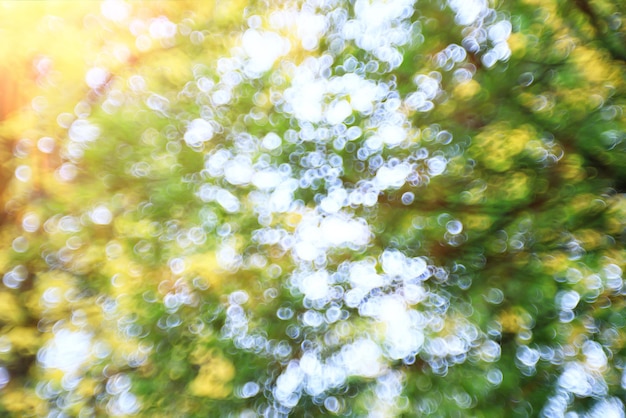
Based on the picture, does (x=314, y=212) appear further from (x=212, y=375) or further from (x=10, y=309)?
(x=10, y=309)

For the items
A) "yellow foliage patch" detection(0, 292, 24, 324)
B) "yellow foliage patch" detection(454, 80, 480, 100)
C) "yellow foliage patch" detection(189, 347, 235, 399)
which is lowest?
"yellow foliage patch" detection(189, 347, 235, 399)

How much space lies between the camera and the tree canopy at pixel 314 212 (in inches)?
151

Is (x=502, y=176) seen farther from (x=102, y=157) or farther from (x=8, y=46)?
(x=8, y=46)

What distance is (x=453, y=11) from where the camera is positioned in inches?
163

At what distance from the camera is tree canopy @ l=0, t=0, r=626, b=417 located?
12.6ft

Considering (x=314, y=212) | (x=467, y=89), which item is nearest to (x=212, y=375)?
(x=314, y=212)

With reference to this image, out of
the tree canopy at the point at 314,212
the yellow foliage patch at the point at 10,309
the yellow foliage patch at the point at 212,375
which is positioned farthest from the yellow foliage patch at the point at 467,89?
the yellow foliage patch at the point at 10,309

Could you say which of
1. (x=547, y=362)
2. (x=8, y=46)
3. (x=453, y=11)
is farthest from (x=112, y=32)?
(x=547, y=362)

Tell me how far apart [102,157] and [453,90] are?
119 inches

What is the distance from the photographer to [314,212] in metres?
4.87

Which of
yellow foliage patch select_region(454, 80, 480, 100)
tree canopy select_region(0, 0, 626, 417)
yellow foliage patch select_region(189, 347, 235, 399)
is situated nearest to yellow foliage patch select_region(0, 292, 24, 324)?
tree canopy select_region(0, 0, 626, 417)

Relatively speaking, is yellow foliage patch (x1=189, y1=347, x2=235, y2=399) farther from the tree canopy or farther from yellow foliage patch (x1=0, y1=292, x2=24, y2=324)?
yellow foliage patch (x1=0, y1=292, x2=24, y2=324)

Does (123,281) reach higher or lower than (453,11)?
lower

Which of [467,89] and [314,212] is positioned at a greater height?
[467,89]
